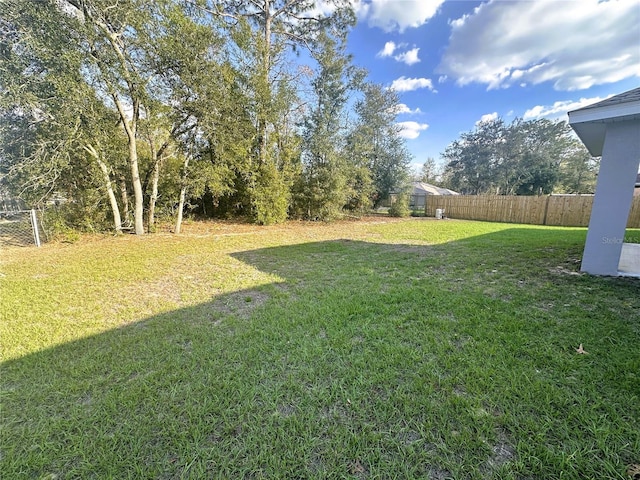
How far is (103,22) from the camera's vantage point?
601 cm

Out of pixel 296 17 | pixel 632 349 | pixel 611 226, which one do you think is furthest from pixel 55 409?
pixel 296 17

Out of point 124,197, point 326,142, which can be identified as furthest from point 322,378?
point 326,142

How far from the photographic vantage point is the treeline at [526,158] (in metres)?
20.4

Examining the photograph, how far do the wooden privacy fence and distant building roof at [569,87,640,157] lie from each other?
36.2 ft

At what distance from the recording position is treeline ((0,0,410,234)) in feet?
18.6

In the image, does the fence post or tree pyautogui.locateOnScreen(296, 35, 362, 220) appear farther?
tree pyautogui.locateOnScreen(296, 35, 362, 220)

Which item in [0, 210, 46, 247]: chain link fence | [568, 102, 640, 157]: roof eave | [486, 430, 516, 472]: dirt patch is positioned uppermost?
[568, 102, 640, 157]: roof eave

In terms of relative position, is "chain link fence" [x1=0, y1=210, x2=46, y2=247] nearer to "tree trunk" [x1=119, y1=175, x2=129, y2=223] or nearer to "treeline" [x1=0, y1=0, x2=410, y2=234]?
"treeline" [x1=0, y1=0, x2=410, y2=234]

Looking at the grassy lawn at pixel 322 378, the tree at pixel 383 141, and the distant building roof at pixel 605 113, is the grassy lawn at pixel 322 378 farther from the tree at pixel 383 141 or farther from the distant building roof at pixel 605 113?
the tree at pixel 383 141

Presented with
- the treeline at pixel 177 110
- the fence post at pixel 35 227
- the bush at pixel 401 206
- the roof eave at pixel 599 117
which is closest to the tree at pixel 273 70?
the treeline at pixel 177 110

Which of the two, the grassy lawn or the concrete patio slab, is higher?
the concrete patio slab

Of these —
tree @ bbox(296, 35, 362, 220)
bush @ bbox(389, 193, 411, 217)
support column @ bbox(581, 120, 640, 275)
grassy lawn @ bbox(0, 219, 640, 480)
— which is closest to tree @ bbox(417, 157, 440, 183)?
bush @ bbox(389, 193, 411, 217)

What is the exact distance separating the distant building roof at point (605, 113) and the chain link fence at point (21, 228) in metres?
11.4

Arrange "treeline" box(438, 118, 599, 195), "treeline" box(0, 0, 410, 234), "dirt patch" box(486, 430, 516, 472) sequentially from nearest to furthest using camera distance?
"dirt patch" box(486, 430, 516, 472), "treeline" box(0, 0, 410, 234), "treeline" box(438, 118, 599, 195)
